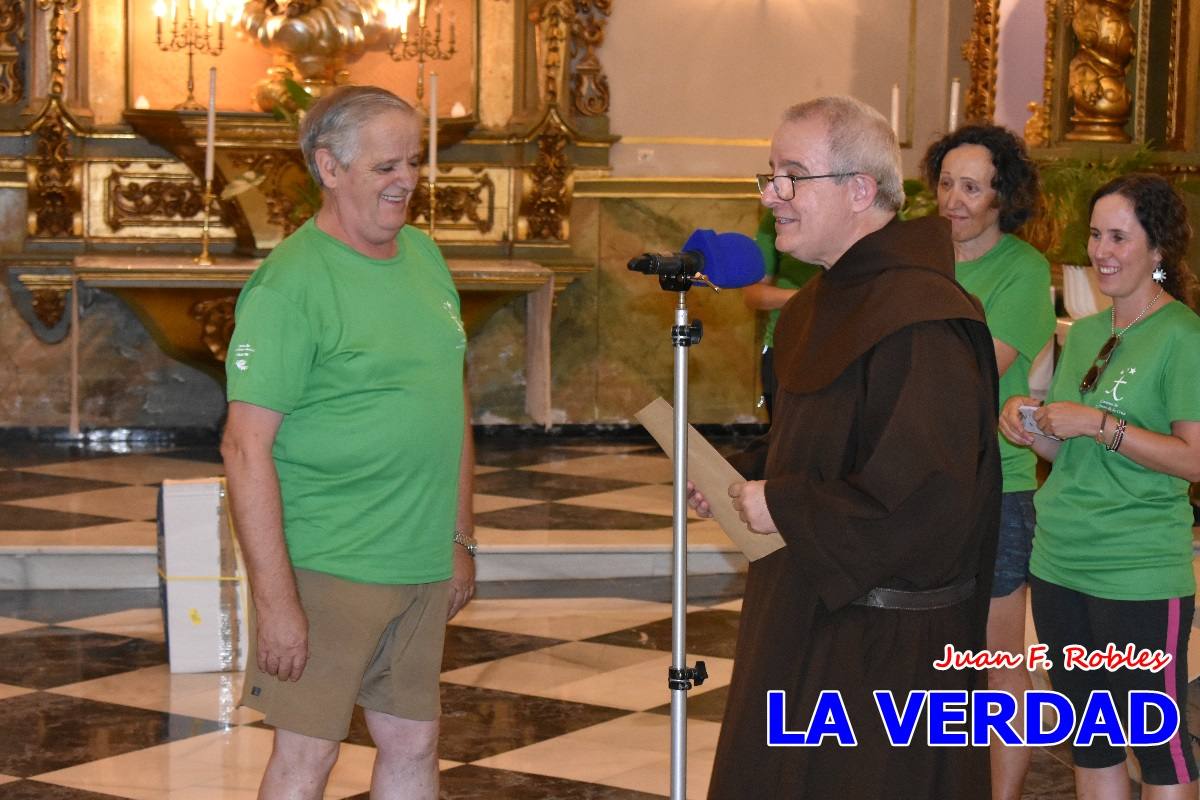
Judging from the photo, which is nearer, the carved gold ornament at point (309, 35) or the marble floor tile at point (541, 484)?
the marble floor tile at point (541, 484)

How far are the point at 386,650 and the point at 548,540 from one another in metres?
3.36

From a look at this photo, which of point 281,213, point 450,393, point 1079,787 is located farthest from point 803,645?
point 281,213

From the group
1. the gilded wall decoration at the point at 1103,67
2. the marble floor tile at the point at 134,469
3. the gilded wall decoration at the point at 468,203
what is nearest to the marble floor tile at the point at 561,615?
the marble floor tile at the point at 134,469

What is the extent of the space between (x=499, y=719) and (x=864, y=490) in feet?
7.84

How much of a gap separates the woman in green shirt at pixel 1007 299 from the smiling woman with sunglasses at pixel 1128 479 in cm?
25

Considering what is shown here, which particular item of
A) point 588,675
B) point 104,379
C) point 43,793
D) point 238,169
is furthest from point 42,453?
point 43,793

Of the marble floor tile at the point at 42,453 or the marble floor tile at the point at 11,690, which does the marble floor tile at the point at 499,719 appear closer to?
the marble floor tile at the point at 11,690

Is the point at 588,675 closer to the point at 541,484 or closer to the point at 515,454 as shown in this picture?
the point at 541,484

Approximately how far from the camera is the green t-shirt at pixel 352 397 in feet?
9.48

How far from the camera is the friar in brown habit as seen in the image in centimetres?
254

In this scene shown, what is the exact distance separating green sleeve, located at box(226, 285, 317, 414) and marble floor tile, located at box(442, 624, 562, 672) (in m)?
2.43

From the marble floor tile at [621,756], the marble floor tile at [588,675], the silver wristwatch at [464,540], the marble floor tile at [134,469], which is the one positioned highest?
the silver wristwatch at [464,540]

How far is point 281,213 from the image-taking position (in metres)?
8.44

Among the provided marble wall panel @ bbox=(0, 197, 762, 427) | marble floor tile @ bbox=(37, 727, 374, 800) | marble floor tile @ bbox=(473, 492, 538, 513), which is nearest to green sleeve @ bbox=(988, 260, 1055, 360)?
marble floor tile @ bbox=(37, 727, 374, 800)
